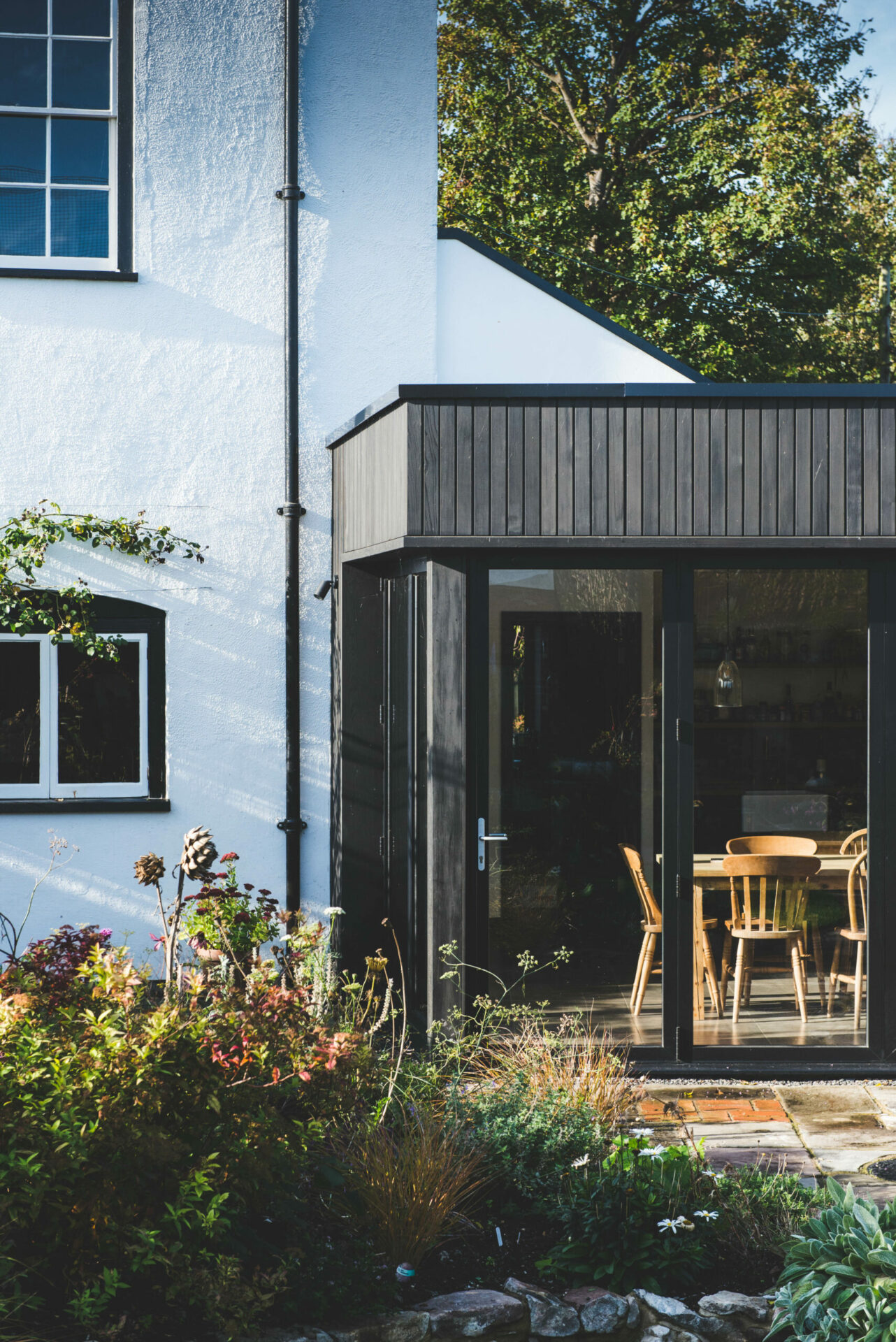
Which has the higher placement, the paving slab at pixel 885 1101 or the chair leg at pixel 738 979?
the chair leg at pixel 738 979

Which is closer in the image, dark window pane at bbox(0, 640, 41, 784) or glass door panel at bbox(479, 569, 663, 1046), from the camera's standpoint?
glass door panel at bbox(479, 569, 663, 1046)

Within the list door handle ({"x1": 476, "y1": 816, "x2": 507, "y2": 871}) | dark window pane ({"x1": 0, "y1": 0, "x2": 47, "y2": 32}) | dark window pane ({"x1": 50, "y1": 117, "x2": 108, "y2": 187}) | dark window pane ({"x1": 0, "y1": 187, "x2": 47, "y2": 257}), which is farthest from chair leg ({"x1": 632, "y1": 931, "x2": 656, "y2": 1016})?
dark window pane ({"x1": 0, "y1": 0, "x2": 47, "y2": 32})

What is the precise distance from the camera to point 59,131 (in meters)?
6.34

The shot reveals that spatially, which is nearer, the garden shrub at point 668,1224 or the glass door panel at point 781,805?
the garden shrub at point 668,1224

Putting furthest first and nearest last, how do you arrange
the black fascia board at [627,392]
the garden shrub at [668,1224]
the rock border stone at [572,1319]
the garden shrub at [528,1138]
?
the black fascia board at [627,392]
the garden shrub at [528,1138]
the garden shrub at [668,1224]
the rock border stone at [572,1319]

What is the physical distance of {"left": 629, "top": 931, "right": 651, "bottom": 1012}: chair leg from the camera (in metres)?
5.15

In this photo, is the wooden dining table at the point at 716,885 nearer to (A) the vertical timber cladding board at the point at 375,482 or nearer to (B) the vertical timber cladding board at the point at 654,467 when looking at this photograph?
(B) the vertical timber cladding board at the point at 654,467

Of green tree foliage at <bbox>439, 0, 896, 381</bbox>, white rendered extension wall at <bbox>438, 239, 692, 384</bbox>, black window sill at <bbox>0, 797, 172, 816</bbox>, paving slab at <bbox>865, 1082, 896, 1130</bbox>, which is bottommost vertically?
paving slab at <bbox>865, 1082, 896, 1130</bbox>

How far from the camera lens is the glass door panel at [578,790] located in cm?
510

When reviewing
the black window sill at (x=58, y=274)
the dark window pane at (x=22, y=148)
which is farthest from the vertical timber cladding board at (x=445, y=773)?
the dark window pane at (x=22, y=148)

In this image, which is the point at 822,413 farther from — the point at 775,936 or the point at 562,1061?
the point at 562,1061

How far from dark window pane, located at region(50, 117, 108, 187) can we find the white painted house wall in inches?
10.1

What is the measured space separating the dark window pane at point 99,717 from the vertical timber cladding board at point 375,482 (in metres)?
1.44

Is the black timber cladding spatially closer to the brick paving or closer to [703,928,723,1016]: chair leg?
[703,928,723,1016]: chair leg
